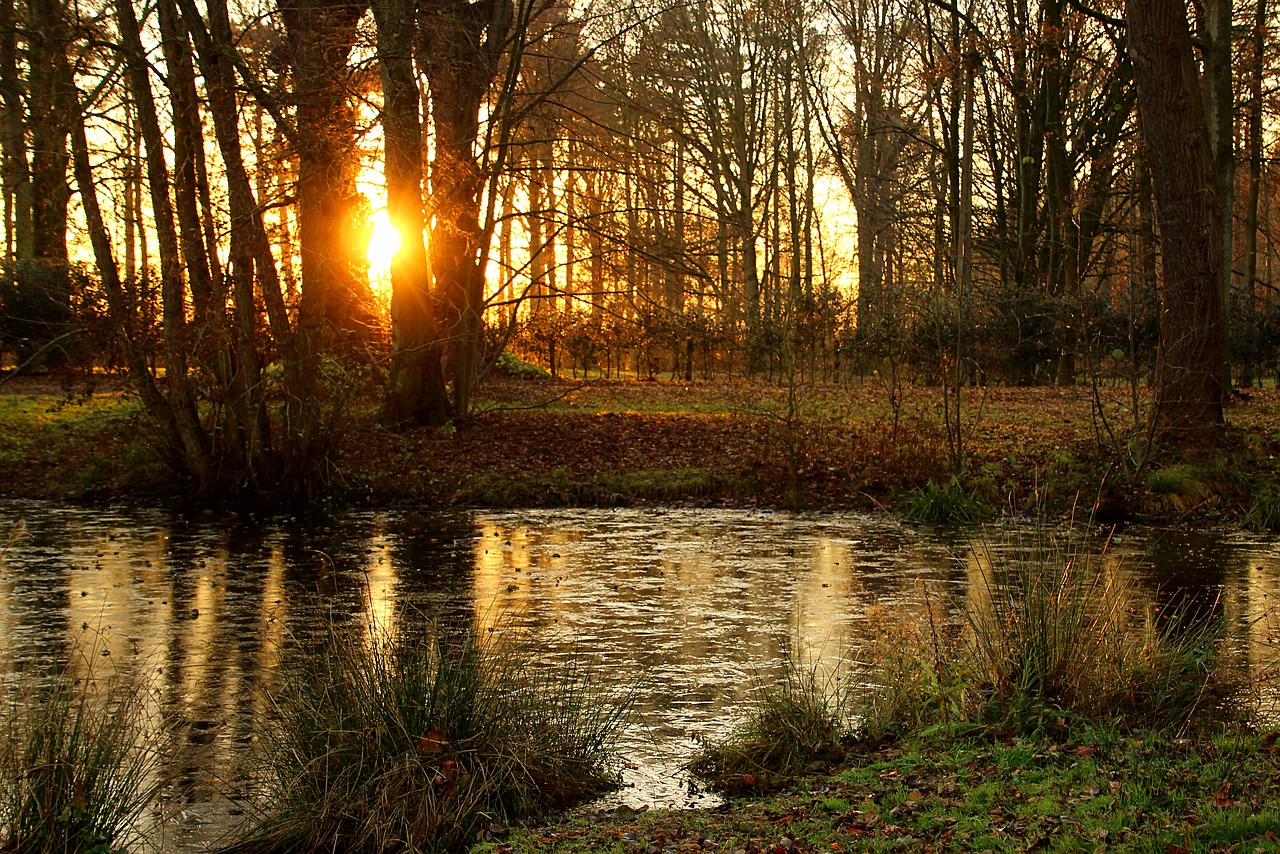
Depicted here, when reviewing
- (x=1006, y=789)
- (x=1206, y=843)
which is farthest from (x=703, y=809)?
(x=1206, y=843)

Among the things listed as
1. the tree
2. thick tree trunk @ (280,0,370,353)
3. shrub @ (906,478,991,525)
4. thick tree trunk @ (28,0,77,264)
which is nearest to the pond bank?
shrub @ (906,478,991,525)

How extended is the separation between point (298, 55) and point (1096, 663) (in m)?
12.9

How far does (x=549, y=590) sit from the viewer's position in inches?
406

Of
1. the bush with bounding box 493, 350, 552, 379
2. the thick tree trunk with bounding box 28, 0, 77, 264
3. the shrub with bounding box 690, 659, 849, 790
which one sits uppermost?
the thick tree trunk with bounding box 28, 0, 77, 264

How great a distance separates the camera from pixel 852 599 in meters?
9.70

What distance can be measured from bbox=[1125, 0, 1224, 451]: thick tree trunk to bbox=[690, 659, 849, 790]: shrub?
936 centimetres

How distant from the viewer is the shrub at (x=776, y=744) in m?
5.73

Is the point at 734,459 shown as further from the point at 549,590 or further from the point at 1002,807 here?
the point at 1002,807

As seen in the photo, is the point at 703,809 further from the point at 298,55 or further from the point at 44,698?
the point at 298,55

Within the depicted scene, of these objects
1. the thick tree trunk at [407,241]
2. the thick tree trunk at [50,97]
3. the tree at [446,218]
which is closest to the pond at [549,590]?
the thick tree trunk at [50,97]

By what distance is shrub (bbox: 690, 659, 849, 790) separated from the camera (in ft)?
18.8

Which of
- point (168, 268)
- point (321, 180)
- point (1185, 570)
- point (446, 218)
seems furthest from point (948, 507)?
point (168, 268)

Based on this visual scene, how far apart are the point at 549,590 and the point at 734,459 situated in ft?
22.4

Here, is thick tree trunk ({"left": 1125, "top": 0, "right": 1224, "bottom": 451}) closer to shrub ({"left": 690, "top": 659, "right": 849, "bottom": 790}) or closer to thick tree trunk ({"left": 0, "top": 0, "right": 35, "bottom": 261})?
shrub ({"left": 690, "top": 659, "right": 849, "bottom": 790})
